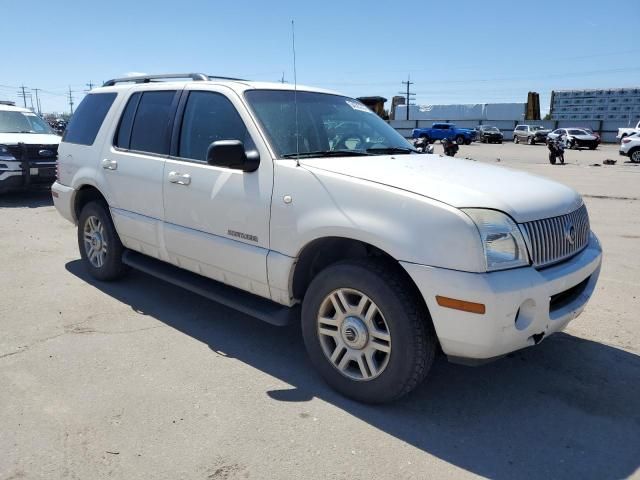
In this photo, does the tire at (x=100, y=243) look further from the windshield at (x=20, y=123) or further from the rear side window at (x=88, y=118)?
the windshield at (x=20, y=123)

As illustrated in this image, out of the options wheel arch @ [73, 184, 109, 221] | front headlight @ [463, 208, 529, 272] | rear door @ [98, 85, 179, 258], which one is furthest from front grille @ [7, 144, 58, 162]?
front headlight @ [463, 208, 529, 272]

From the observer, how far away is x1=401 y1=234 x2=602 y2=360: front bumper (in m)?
2.61

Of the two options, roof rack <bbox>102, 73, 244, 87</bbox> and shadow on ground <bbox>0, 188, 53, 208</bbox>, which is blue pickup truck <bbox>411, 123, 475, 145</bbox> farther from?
roof rack <bbox>102, 73, 244, 87</bbox>

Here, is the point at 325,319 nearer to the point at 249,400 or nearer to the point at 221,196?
the point at 249,400

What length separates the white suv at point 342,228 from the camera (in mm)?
2707

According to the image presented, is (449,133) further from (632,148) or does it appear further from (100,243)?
(100,243)

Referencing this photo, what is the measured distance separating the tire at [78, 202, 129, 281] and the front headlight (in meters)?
3.66

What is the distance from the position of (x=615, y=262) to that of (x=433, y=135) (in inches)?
1690

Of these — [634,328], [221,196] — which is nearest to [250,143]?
[221,196]

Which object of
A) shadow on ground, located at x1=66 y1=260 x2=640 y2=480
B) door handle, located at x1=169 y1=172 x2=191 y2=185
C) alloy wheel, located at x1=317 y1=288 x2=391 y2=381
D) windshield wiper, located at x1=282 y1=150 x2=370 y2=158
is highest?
windshield wiper, located at x1=282 y1=150 x2=370 y2=158

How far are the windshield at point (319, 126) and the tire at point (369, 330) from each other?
39.9 inches

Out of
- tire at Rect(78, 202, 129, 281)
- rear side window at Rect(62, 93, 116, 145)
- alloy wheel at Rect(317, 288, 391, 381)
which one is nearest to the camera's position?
alloy wheel at Rect(317, 288, 391, 381)

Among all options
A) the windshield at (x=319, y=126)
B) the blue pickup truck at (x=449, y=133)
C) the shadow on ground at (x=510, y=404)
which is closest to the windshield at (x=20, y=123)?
the shadow on ground at (x=510, y=404)

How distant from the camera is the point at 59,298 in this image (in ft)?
16.3
